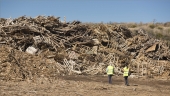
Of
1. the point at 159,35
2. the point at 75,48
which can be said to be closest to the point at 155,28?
the point at 159,35

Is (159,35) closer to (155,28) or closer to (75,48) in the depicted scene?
(155,28)

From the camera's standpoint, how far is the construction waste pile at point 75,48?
67.0ft

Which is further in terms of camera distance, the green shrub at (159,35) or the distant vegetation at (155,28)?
the distant vegetation at (155,28)

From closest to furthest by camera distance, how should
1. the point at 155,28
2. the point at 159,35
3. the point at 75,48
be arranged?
the point at 75,48, the point at 159,35, the point at 155,28

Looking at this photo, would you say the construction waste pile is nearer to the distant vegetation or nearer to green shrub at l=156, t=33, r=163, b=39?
green shrub at l=156, t=33, r=163, b=39

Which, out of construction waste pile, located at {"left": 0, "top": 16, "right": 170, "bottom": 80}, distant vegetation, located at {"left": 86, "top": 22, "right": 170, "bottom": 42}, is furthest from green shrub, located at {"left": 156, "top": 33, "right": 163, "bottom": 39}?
construction waste pile, located at {"left": 0, "top": 16, "right": 170, "bottom": 80}

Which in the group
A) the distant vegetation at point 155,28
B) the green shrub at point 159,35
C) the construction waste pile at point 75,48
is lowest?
the construction waste pile at point 75,48

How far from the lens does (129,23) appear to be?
179 feet

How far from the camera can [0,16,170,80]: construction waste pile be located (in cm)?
2042

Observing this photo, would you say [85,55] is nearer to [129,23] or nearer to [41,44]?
[41,44]

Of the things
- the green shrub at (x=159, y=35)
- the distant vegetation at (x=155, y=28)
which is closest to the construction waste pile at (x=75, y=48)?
the green shrub at (x=159, y=35)

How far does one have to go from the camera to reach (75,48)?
2403 cm

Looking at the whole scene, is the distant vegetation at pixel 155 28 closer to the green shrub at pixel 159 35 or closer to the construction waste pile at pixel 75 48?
the green shrub at pixel 159 35

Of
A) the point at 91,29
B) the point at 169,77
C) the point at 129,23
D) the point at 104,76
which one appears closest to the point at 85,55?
the point at 104,76
